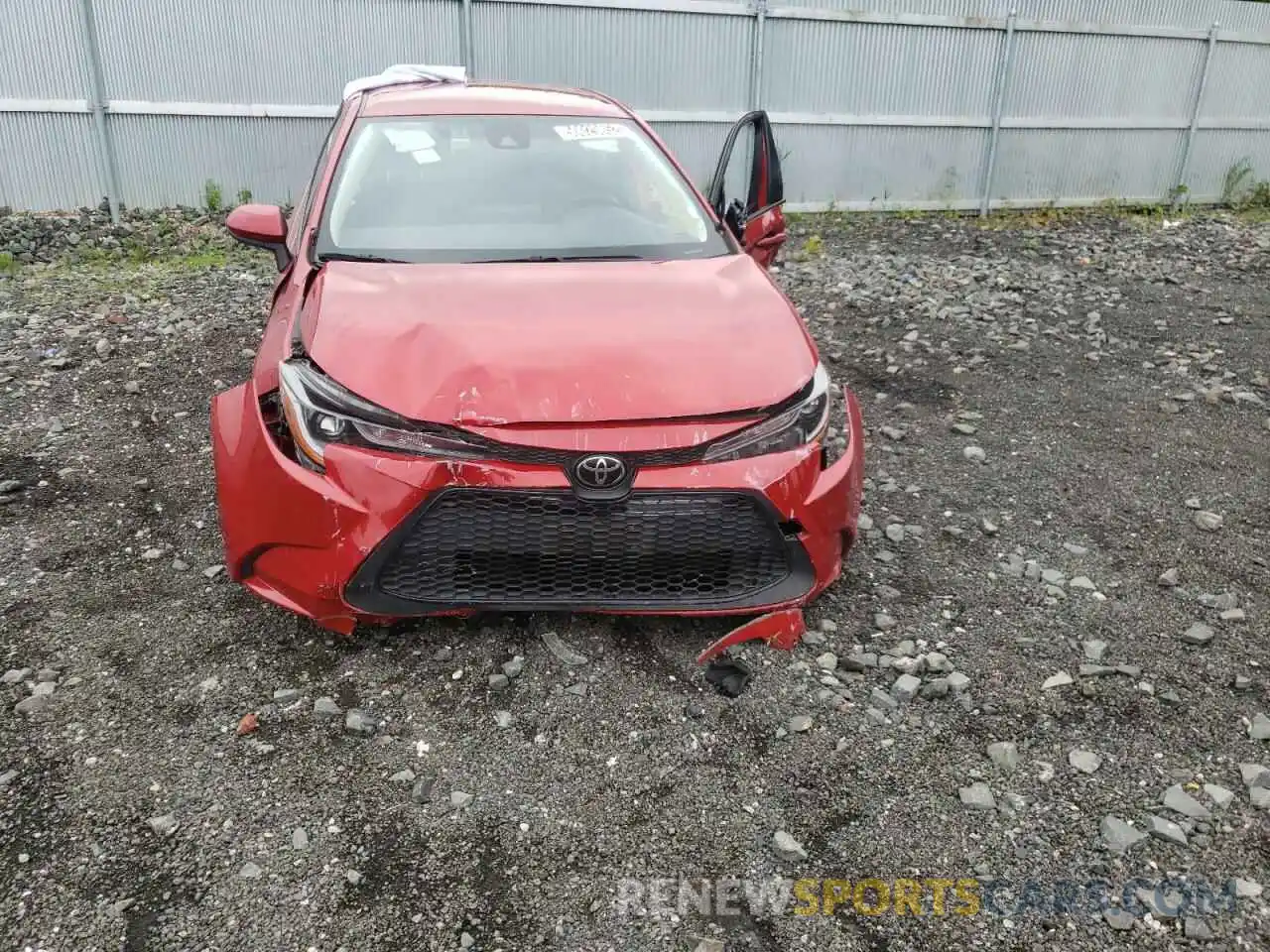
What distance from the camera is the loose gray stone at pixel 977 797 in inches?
97.6

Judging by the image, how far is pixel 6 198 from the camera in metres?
8.00

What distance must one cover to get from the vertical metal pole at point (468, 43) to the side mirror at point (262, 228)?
5.57 m

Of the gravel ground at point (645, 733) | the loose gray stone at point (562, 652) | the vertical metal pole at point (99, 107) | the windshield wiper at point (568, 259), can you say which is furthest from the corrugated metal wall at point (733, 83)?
the loose gray stone at point (562, 652)

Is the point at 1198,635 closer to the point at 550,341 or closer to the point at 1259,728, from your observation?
the point at 1259,728

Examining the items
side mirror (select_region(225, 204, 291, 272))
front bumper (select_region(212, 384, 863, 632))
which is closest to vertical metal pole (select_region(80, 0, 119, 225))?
side mirror (select_region(225, 204, 291, 272))

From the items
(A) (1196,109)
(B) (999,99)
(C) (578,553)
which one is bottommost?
(C) (578,553)

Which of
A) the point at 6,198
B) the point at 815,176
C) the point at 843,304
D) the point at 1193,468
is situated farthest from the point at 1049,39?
the point at 6,198

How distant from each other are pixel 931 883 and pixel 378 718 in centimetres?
148

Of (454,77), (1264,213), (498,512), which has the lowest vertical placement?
(1264,213)

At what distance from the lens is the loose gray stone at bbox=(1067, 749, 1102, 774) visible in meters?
2.61

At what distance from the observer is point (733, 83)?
9.75 m

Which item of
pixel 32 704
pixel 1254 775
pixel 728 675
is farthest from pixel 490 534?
pixel 1254 775

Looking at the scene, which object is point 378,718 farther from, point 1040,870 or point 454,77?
point 454,77

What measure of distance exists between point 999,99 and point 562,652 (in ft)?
31.6
